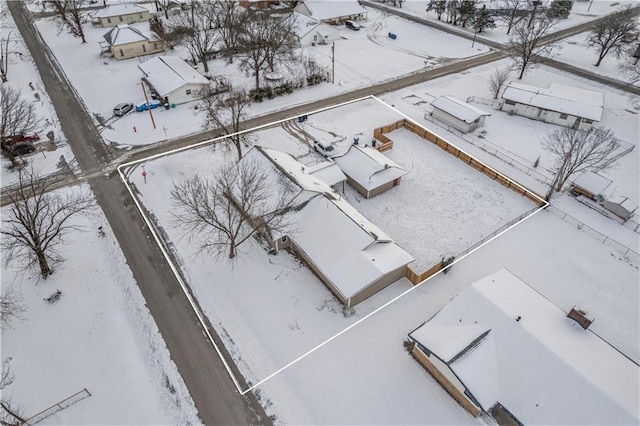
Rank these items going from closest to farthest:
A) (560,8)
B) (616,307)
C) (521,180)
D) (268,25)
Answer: (616,307) → (521,180) → (268,25) → (560,8)

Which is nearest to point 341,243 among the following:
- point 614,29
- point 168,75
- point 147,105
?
point 147,105

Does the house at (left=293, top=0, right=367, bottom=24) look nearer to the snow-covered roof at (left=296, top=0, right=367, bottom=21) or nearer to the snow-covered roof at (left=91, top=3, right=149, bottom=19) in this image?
the snow-covered roof at (left=296, top=0, right=367, bottom=21)

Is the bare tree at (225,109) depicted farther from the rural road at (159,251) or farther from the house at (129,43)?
the house at (129,43)

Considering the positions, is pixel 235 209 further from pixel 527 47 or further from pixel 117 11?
pixel 117 11

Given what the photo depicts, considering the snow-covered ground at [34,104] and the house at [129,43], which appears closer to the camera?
the snow-covered ground at [34,104]

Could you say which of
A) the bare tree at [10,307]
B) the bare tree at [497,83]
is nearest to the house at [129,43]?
the bare tree at [10,307]

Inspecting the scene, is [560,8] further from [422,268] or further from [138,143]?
[138,143]

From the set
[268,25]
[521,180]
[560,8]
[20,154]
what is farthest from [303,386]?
[560,8]
